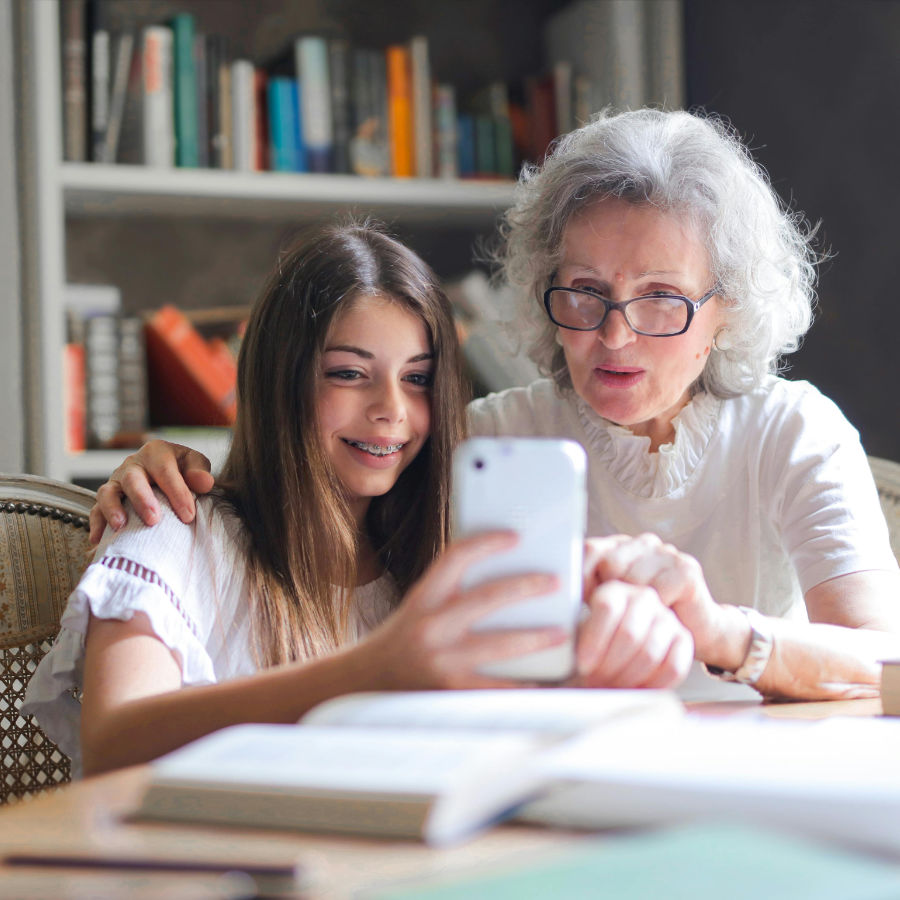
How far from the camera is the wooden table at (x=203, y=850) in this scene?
1.54 feet

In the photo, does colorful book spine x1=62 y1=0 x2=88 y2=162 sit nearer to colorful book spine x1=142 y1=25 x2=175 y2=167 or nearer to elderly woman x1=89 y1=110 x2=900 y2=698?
colorful book spine x1=142 y1=25 x2=175 y2=167

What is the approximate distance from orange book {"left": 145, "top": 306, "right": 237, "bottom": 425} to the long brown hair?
914 millimetres

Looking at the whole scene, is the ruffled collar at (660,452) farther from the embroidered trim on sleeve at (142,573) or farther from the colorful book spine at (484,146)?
the colorful book spine at (484,146)

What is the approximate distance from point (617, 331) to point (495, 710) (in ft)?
2.45

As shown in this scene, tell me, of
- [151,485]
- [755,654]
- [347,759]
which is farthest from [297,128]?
[347,759]

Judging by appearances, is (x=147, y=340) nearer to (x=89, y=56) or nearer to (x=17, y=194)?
(x=17, y=194)

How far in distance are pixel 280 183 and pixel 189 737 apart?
160 cm

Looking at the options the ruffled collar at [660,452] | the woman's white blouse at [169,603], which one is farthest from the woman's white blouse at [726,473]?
the woman's white blouse at [169,603]

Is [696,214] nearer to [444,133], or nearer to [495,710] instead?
[495,710]

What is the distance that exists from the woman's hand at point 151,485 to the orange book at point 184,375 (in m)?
0.99

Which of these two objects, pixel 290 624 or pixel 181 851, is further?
pixel 290 624

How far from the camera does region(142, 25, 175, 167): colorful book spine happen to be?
214 cm

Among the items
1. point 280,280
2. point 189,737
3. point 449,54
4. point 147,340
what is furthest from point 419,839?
point 449,54

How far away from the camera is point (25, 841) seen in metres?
0.54
